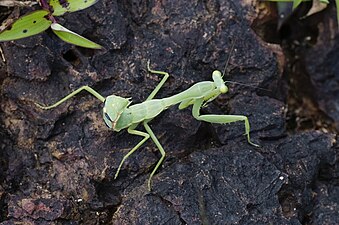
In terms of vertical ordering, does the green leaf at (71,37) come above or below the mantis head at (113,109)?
above

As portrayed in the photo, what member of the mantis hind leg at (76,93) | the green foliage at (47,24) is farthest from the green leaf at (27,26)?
the mantis hind leg at (76,93)

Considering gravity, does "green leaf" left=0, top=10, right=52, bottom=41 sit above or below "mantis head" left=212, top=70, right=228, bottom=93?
above

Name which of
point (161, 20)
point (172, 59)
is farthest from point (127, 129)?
point (161, 20)

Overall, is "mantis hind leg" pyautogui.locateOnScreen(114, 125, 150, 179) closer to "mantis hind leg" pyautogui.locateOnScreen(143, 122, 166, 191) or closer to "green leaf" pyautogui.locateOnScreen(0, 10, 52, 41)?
"mantis hind leg" pyautogui.locateOnScreen(143, 122, 166, 191)

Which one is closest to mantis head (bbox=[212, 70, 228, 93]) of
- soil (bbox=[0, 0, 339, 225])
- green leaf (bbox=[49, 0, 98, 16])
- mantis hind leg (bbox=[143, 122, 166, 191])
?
soil (bbox=[0, 0, 339, 225])

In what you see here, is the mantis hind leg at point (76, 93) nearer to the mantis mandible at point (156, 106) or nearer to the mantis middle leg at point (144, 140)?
the mantis mandible at point (156, 106)

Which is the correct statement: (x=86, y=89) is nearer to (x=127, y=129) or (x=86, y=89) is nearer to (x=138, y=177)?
(x=127, y=129)
